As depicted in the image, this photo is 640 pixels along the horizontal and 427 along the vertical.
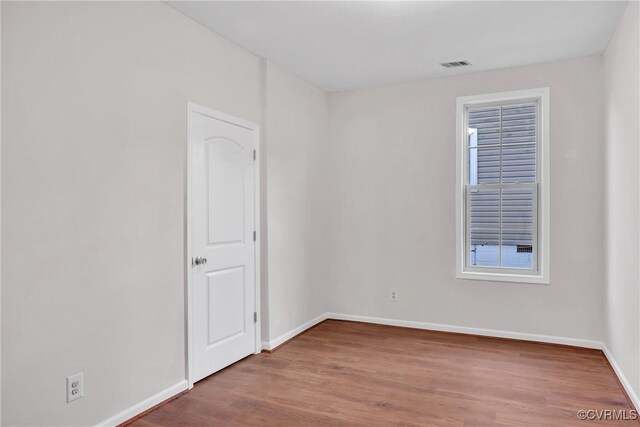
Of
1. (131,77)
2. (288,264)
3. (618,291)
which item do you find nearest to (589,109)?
(618,291)

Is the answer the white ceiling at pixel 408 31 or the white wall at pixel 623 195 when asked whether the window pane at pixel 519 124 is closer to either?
the white ceiling at pixel 408 31

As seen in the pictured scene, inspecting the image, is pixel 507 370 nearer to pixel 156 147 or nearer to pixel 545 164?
pixel 545 164

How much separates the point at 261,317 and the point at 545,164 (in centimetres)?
305

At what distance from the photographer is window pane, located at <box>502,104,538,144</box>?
4.30 meters

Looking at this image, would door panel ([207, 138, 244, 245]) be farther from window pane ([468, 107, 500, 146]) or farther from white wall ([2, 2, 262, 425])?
window pane ([468, 107, 500, 146])

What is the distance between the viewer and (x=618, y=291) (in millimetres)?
3305

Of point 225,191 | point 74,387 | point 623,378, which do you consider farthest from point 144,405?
point 623,378

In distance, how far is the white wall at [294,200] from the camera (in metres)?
4.08

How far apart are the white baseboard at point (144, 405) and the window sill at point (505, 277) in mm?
2904

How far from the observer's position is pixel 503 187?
4383 millimetres

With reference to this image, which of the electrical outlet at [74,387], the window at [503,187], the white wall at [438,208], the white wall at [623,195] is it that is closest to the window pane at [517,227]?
the window at [503,187]

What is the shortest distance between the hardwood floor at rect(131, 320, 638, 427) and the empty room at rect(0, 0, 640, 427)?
0.03 m

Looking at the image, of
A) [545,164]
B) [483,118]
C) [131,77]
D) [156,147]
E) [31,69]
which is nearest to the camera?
[31,69]

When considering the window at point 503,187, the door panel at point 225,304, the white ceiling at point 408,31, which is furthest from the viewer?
the window at point 503,187
